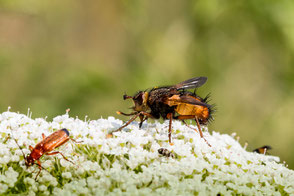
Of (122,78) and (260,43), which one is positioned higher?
(260,43)

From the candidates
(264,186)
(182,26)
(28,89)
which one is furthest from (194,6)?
(264,186)

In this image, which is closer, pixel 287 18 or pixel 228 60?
pixel 287 18

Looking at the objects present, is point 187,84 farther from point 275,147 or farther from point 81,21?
point 81,21

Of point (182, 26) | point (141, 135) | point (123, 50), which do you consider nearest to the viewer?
point (141, 135)

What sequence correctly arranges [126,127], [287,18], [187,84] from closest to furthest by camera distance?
[126,127], [187,84], [287,18]

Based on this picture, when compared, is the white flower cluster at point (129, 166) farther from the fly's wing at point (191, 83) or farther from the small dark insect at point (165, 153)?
the fly's wing at point (191, 83)

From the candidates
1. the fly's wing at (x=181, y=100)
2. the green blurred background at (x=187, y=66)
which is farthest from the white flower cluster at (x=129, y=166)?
the green blurred background at (x=187, y=66)

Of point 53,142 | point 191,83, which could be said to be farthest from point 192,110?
point 53,142
